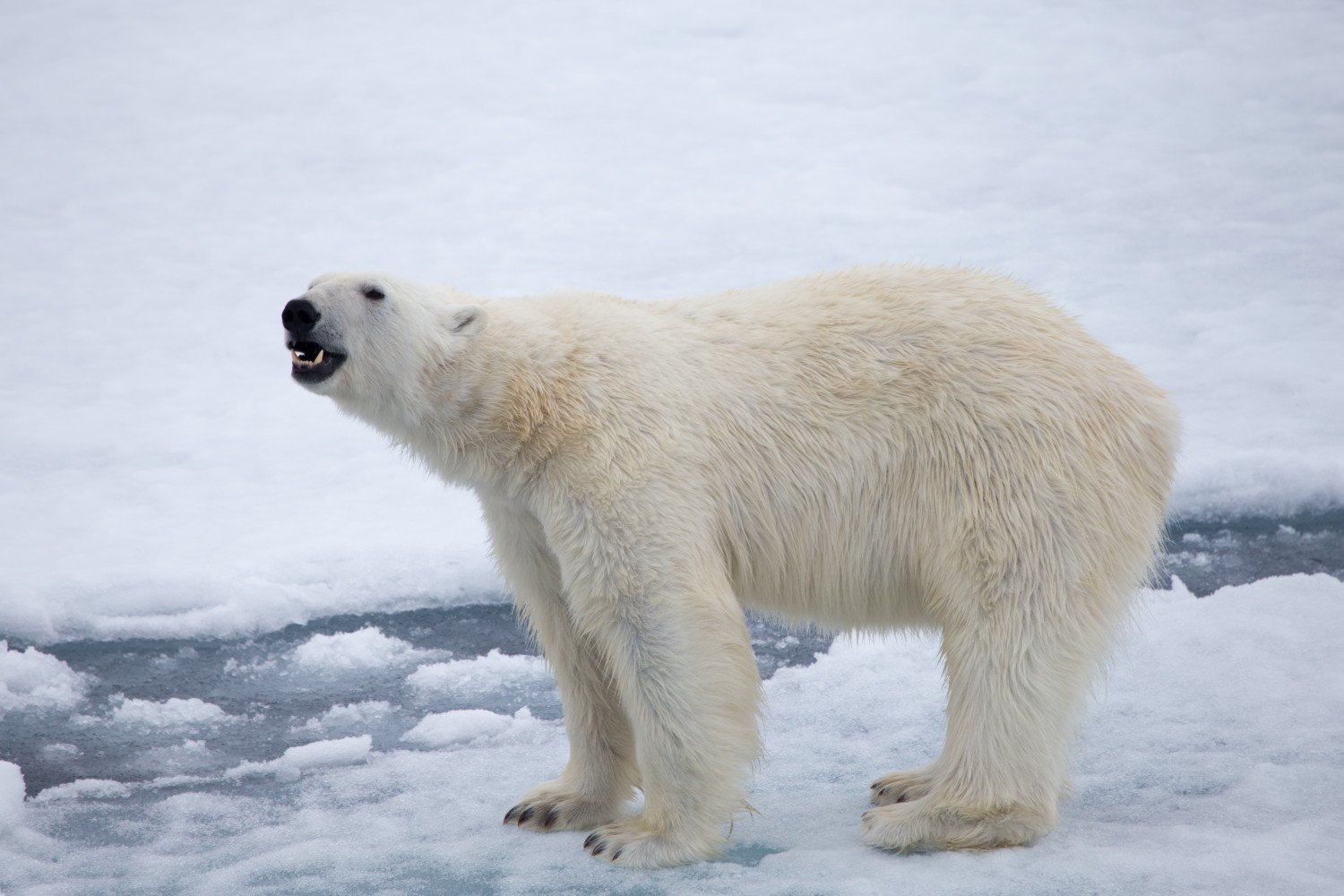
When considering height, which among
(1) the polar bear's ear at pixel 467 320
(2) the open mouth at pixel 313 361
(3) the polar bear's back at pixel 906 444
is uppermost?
(1) the polar bear's ear at pixel 467 320

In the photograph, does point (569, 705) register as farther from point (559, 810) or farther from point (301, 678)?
point (301, 678)

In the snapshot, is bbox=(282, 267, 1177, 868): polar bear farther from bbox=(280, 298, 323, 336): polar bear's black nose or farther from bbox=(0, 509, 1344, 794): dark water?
bbox=(0, 509, 1344, 794): dark water

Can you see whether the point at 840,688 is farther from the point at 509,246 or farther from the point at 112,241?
the point at 112,241

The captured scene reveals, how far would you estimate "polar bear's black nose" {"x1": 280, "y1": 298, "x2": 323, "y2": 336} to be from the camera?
336 cm

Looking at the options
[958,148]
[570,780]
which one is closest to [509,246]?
[958,148]

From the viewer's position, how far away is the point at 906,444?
3.49 meters

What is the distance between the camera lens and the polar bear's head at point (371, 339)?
11.1 feet

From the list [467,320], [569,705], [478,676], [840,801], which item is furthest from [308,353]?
[840,801]

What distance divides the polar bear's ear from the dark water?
1.54 metres

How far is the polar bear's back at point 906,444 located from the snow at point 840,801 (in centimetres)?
65

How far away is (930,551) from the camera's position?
3459 mm

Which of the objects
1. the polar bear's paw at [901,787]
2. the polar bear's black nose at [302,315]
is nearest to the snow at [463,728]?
the polar bear's paw at [901,787]

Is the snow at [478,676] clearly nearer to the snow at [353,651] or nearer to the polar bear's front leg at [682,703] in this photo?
the snow at [353,651]

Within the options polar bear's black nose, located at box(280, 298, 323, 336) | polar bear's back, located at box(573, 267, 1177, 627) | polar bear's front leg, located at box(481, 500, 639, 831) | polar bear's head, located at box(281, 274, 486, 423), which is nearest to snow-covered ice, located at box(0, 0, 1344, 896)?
polar bear's front leg, located at box(481, 500, 639, 831)
